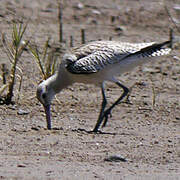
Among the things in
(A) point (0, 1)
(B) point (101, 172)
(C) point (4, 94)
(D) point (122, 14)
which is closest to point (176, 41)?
(D) point (122, 14)

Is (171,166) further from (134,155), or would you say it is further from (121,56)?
(121,56)

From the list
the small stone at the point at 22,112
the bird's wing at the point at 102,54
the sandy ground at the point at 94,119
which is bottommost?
the small stone at the point at 22,112

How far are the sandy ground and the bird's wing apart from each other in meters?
0.74

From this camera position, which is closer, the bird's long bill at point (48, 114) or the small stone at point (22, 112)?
the bird's long bill at point (48, 114)

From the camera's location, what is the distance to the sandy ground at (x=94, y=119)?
6.93 m

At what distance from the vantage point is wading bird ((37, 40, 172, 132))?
344 inches

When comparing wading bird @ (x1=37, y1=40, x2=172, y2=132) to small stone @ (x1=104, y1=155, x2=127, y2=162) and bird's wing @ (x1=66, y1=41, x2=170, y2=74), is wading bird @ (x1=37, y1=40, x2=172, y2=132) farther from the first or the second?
small stone @ (x1=104, y1=155, x2=127, y2=162)

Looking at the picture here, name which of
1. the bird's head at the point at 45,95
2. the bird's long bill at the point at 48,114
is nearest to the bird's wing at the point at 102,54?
the bird's head at the point at 45,95

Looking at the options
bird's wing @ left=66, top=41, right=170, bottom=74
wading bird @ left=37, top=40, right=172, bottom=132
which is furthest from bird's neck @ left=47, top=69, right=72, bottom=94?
bird's wing @ left=66, top=41, right=170, bottom=74

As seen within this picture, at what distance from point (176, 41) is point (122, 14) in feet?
9.92

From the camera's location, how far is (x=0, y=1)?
1470 cm

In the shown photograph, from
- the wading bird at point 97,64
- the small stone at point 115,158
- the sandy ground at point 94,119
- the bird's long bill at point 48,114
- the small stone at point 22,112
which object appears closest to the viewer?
the sandy ground at point 94,119

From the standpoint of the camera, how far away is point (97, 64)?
876 centimetres

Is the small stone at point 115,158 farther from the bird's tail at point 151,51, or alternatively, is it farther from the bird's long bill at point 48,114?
the bird's tail at point 151,51
